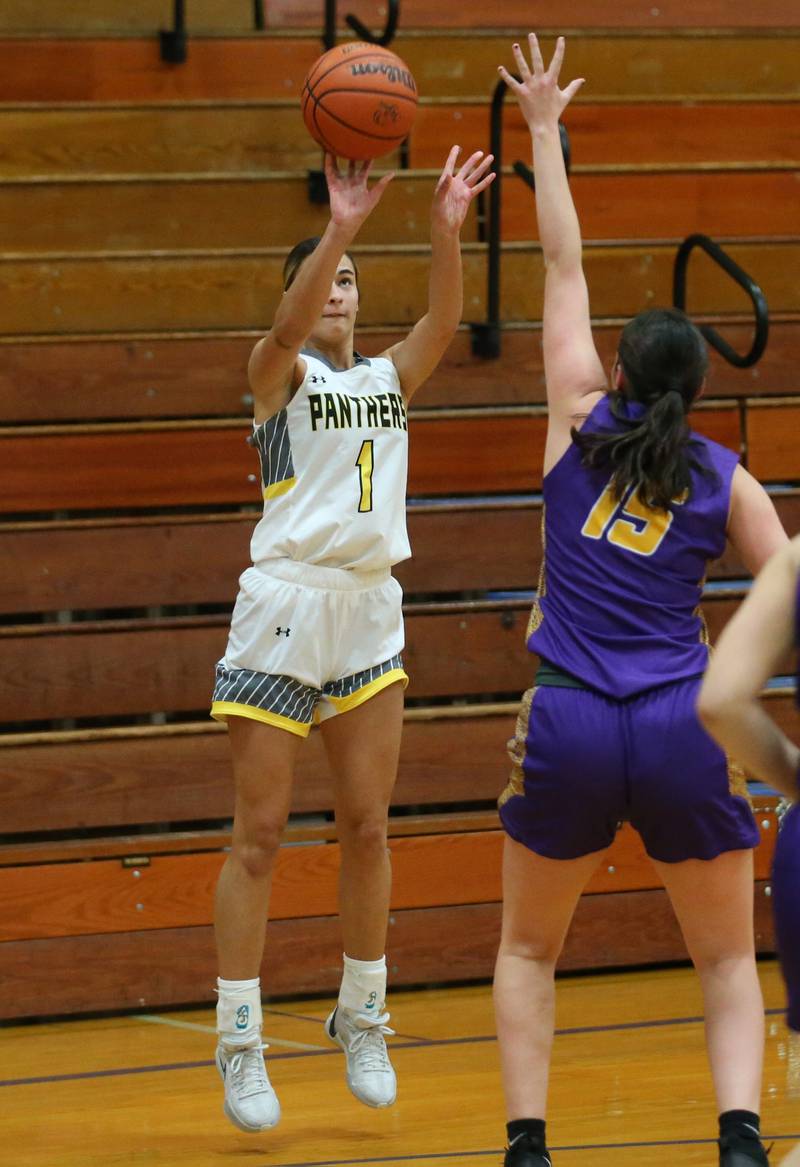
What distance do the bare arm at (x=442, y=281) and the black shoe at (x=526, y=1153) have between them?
5.13ft

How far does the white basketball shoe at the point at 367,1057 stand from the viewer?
346 cm

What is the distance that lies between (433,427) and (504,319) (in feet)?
2.08

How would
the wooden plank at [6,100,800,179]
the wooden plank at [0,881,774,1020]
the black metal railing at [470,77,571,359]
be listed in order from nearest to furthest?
1. the wooden plank at [0,881,774,1020]
2. the black metal railing at [470,77,571,359]
3. the wooden plank at [6,100,800,179]

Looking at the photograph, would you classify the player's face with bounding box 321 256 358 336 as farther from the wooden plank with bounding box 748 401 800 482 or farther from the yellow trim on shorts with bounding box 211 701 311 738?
the wooden plank with bounding box 748 401 800 482

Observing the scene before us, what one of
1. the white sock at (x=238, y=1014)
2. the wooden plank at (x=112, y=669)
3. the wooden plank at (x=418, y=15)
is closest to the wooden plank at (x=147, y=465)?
the wooden plank at (x=112, y=669)

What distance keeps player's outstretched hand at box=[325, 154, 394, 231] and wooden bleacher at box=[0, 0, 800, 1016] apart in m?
1.82

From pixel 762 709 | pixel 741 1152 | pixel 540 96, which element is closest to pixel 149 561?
pixel 540 96

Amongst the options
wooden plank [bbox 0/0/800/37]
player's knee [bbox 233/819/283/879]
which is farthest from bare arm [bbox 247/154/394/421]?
wooden plank [bbox 0/0/800/37]

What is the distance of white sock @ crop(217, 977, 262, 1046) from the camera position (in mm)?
3359

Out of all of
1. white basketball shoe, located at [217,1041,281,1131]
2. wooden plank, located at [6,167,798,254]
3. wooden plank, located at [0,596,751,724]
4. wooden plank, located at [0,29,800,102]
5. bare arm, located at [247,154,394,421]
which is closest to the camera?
bare arm, located at [247,154,394,421]

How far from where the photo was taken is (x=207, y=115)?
592 centimetres

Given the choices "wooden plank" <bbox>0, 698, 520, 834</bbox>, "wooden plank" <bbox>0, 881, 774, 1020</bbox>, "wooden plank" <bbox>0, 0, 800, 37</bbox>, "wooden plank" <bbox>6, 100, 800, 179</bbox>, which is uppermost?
"wooden plank" <bbox>0, 0, 800, 37</bbox>

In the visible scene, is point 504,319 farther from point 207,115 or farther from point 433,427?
point 207,115

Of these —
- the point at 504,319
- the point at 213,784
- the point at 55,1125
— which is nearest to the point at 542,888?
the point at 55,1125
